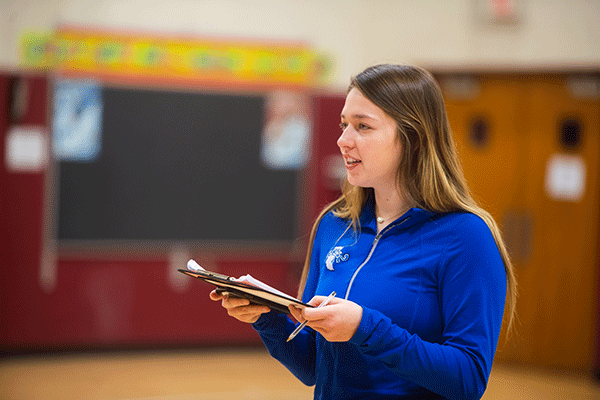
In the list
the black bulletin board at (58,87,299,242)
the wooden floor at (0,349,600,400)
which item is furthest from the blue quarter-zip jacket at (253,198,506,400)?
the black bulletin board at (58,87,299,242)

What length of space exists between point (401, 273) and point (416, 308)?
8cm

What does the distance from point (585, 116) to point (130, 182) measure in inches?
139

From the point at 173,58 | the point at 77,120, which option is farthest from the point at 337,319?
the point at 173,58

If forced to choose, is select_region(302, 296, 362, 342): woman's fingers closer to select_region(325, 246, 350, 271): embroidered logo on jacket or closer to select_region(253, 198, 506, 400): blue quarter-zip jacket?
select_region(253, 198, 506, 400): blue quarter-zip jacket

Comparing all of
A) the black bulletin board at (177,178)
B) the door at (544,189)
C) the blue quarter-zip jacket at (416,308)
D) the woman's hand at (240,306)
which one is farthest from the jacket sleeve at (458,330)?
the black bulletin board at (177,178)

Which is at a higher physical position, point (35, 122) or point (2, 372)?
point (35, 122)

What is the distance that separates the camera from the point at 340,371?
1.26 metres

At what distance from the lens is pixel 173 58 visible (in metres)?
4.56

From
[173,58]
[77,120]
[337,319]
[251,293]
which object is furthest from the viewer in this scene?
[173,58]

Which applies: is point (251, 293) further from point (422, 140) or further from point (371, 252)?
point (422, 140)

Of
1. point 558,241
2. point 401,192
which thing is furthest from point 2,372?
point 558,241

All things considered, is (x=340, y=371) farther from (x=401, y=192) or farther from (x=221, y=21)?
(x=221, y=21)

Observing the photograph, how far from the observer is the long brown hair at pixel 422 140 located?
1271 millimetres

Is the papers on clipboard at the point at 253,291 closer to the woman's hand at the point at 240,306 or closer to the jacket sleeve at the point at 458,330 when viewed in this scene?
the woman's hand at the point at 240,306
